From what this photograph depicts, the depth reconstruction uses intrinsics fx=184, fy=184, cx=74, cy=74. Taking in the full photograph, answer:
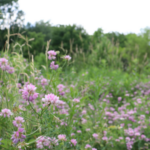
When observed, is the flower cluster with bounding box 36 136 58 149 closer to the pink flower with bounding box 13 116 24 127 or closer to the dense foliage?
the dense foliage

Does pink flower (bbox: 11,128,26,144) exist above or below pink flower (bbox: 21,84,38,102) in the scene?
below

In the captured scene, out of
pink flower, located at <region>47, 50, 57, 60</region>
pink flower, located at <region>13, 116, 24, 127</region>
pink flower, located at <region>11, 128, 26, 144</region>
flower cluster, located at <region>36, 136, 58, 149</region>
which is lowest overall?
flower cluster, located at <region>36, 136, 58, 149</region>

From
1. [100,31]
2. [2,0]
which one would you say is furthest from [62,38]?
[100,31]

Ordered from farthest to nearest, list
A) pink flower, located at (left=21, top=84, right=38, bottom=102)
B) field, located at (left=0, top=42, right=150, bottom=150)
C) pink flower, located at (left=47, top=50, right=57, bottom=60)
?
pink flower, located at (left=47, top=50, right=57, bottom=60), field, located at (left=0, top=42, right=150, bottom=150), pink flower, located at (left=21, top=84, right=38, bottom=102)

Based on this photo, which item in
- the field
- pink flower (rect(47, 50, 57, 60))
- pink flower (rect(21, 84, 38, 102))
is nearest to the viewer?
pink flower (rect(21, 84, 38, 102))

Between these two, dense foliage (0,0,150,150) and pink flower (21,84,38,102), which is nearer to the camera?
pink flower (21,84,38,102)

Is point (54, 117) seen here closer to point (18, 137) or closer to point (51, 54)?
point (18, 137)

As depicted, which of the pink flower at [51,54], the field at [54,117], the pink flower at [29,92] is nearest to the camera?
the pink flower at [29,92]

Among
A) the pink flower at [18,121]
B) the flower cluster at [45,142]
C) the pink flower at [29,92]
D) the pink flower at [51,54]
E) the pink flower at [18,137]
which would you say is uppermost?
the pink flower at [51,54]

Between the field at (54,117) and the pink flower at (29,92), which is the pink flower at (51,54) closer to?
the field at (54,117)

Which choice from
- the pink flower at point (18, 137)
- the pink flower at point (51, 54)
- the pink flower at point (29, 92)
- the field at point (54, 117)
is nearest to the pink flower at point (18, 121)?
the field at point (54, 117)

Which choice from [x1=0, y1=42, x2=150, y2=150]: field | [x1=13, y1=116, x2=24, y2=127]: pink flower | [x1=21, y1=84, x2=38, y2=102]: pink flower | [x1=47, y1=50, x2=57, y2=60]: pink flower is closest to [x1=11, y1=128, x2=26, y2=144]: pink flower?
[x1=0, y1=42, x2=150, y2=150]: field

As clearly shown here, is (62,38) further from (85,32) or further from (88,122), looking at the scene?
(88,122)

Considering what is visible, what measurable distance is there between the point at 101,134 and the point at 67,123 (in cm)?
71
